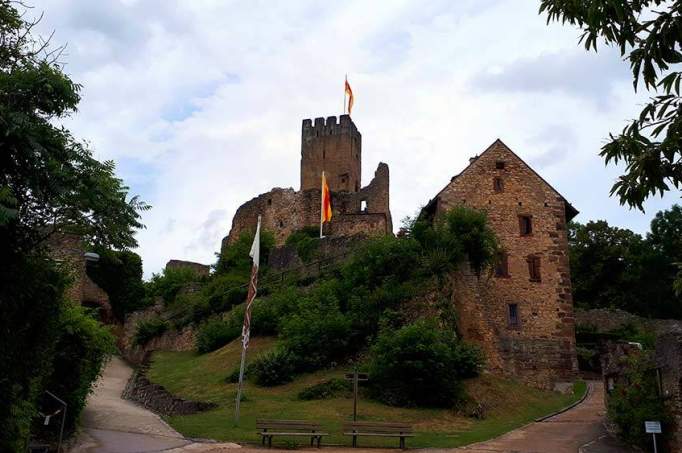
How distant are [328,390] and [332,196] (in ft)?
125

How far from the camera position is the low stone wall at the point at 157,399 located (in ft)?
71.8

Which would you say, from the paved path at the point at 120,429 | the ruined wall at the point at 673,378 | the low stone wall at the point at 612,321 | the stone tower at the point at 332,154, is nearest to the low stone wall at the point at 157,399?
the paved path at the point at 120,429

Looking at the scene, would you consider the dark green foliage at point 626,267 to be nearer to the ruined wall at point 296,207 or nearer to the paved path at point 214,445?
the ruined wall at point 296,207

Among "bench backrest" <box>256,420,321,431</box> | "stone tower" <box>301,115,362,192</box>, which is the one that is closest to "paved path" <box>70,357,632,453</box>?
"bench backrest" <box>256,420,321,431</box>

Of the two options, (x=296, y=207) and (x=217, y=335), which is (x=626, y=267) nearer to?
(x=296, y=207)

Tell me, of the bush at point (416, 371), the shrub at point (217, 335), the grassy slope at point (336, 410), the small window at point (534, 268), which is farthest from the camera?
the shrub at point (217, 335)

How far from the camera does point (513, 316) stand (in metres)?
29.2

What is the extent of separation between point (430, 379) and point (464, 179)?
12674 millimetres

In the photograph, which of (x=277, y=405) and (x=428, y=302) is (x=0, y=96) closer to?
(x=277, y=405)

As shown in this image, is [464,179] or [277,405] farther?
[464,179]

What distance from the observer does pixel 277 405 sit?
21297 mm

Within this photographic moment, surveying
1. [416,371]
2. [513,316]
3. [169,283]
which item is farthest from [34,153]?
[169,283]

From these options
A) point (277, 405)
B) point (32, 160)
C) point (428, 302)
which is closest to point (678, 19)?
point (32, 160)

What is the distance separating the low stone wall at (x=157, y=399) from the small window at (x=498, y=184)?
16.8 m
